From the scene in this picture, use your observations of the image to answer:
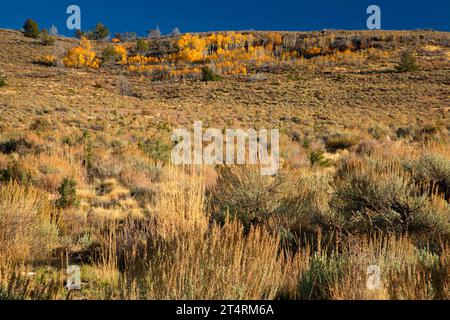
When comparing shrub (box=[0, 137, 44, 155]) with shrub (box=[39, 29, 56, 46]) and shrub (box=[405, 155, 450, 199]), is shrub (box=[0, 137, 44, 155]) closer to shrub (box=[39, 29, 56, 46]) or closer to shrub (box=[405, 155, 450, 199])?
shrub (box=[405, 155, 450, 199])

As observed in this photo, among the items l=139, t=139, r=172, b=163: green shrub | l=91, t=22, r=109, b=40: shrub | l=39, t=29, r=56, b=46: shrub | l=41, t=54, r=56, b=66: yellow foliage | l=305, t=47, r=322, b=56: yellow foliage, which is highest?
l=91, t=22, r=109, b=40: shrub

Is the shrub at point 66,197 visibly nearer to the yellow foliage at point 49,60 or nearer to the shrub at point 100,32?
the yellow foliage at point 49,60

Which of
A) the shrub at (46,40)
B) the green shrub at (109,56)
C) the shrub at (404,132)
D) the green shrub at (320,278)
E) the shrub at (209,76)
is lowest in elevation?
the green shrub at (320,278)

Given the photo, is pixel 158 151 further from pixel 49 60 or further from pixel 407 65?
pixel 49 60

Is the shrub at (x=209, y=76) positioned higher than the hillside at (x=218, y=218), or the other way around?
the shrub at (x=209, y=76)

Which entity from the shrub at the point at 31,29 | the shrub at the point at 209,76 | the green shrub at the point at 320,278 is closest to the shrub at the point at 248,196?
the green shrub at the point at 320,278

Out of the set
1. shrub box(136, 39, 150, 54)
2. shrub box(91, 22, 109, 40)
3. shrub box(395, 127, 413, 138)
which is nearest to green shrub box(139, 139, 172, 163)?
shrub box(395, 127, 413, 138)

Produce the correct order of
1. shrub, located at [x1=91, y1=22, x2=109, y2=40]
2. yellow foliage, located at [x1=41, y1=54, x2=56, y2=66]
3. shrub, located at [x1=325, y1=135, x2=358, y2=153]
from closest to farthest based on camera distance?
shrub, located at [x1=325, y1=135, x2=358, y2=153] → yellow foliage, located at [x1=41, y1=54, x2=56, y2=66] → shrub, located at [x1=91, y1=22, x2=109, y2=40]

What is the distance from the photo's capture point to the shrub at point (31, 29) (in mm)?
87500

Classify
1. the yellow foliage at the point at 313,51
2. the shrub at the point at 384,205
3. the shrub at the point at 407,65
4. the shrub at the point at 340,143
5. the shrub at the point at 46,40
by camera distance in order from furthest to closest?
1. the shrub at the point at 46,40
2. the yellow foliage at the point at 313,51
3. the shrub at the point at 407,65
4. the shrub at the point at 340,143
5. the shrub at the point at 384,205

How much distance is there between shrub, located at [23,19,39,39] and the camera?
87500 mm

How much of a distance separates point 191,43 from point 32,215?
344 feet

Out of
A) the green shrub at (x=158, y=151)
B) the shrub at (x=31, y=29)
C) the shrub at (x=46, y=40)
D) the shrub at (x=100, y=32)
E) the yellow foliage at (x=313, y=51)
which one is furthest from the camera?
the shrub at (x=100, y=32)

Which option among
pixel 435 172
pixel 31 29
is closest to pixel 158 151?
pixel 435 172
